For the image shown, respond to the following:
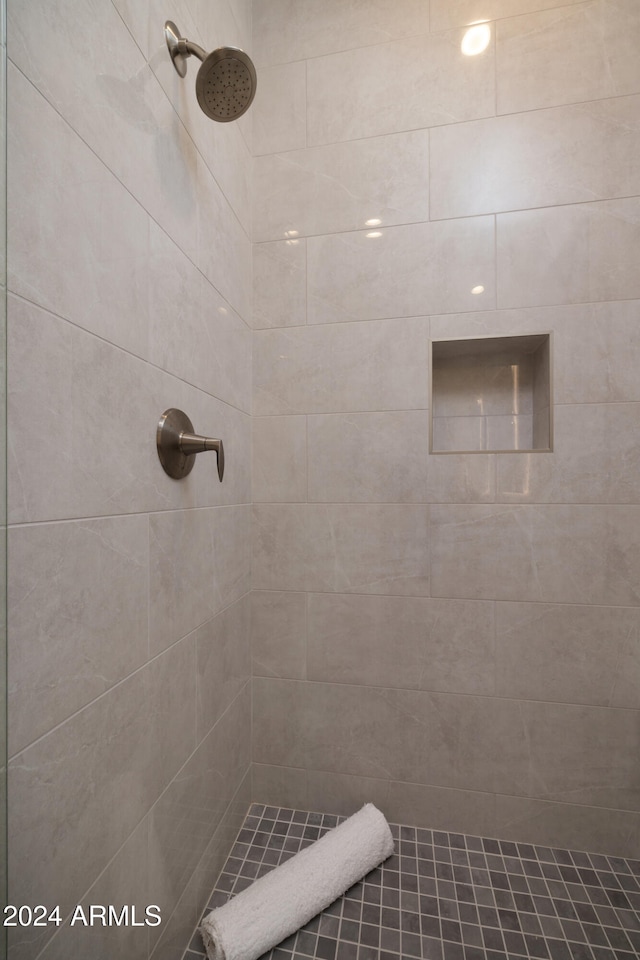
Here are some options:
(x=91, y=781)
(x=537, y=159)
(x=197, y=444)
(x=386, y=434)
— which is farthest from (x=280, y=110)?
(x=91, y=781)

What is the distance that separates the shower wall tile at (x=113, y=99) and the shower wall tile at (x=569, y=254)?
32.4 inches

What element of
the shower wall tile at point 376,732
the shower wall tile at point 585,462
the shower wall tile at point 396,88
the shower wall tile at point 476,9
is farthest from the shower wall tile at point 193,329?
the shower wall tile at point 476,9

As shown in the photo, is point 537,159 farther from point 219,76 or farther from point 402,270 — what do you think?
point 219,76

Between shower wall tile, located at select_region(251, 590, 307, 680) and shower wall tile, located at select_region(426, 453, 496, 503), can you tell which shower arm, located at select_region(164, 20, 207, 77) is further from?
shower wall tile, located at select_region(251, 590, 307, 680)

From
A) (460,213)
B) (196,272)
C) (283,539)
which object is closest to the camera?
(196,272)

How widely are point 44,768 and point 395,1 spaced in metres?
1.91

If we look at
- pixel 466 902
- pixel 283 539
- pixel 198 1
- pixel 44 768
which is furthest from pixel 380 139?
pixel 466 902

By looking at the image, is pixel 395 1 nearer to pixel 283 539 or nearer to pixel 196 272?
pixel 196 272

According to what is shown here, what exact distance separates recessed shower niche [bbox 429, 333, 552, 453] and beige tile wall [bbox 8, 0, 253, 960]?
0.67 metres

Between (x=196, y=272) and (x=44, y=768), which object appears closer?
(x=44, y=768)

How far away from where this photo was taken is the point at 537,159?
1234 mm

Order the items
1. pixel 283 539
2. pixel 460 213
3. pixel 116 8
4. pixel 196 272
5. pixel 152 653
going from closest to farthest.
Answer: pixel 116 8
pixel 152 653
pixel 196 272
pixel 460 213
pixel 283 539

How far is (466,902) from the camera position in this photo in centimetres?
106

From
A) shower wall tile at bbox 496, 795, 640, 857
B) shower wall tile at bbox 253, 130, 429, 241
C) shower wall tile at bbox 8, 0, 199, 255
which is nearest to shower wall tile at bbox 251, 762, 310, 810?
shower wall tile at bbox 496, 795, 640, 857
